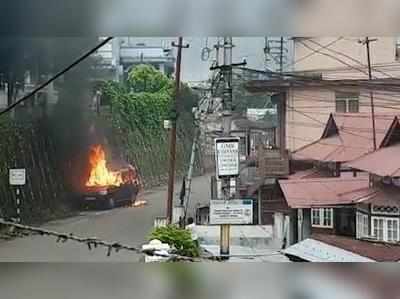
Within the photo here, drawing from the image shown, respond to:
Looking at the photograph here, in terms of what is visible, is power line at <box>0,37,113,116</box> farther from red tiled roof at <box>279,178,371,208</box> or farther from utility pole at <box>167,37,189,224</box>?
red tiled roof at <box>279,178,371,208</box>

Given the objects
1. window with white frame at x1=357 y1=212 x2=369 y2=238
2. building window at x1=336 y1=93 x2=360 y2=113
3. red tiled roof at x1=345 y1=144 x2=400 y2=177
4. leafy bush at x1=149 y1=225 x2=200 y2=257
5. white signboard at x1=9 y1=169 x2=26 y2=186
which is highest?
building window at x1=336 y1=93 x2=360 y2=113

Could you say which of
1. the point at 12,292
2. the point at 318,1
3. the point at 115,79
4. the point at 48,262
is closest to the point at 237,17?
the point at 318,1

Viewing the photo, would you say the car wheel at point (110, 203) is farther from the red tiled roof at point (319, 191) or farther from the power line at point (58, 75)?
the red tiled roof at point (319, 191)

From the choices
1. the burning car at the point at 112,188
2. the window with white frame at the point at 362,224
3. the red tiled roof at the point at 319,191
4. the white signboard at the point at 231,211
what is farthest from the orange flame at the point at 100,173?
the window with white frame at the point at 362,224

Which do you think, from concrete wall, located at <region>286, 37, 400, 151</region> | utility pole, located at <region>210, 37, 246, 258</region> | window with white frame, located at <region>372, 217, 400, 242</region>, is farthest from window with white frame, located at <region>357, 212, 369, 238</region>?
utility pole, located at <region>210, 37, 246, 258</region>

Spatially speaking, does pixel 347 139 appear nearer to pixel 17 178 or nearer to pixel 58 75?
pixel 58 75

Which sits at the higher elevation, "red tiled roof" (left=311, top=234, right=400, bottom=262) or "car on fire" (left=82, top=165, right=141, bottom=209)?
"car on fire" (left=82, top=165, right=141, bottom=209)

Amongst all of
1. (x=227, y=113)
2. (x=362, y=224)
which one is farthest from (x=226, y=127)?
(x=362, y=224)

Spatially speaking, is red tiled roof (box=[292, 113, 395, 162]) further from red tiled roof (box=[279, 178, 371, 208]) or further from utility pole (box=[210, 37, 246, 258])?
utility pole (box=[210, 37, 246, 258])
